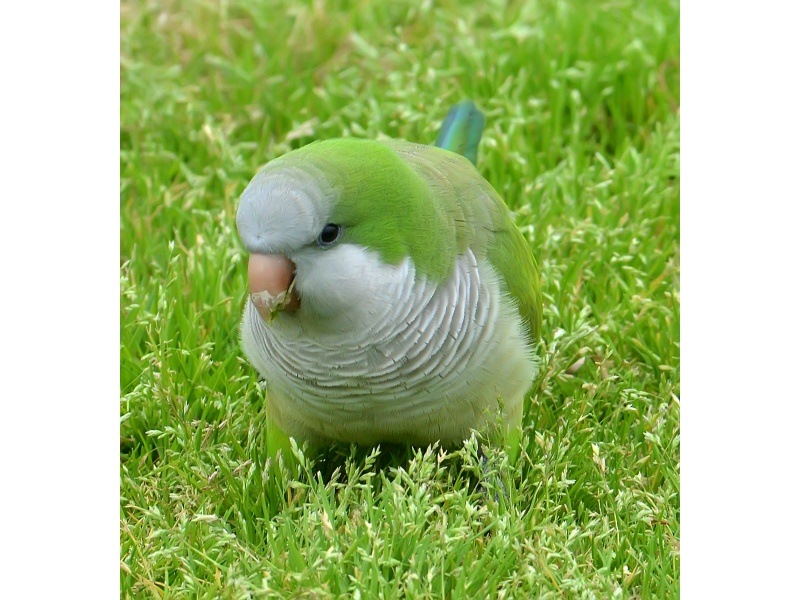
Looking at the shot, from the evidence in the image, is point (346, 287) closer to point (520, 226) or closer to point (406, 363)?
point (406, 363)

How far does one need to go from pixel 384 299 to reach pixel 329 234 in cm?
23

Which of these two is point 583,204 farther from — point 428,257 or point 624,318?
point 428,257

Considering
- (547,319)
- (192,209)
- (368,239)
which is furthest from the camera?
(192,209)

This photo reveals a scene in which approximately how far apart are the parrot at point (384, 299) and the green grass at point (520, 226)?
0.53 feet

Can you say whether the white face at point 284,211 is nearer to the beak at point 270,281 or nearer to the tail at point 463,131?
the beak at point 270,281

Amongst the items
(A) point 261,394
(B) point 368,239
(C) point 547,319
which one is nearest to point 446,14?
(C) point 547,319

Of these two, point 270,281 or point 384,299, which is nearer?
point 270,281

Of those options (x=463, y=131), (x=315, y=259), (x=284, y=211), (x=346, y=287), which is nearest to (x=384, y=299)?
(x=346, y=287)

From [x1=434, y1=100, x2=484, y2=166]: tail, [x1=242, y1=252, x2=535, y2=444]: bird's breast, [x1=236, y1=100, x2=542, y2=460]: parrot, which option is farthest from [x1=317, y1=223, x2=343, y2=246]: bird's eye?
[x1=434, y1=100, x2=484, y2=166]: tail

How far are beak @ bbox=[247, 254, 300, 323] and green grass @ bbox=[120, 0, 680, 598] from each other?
1.59 feet

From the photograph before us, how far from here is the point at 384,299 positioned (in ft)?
8.41

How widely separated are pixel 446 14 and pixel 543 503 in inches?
114

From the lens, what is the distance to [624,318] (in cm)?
360

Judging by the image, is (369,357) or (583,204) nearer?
(369,357)
